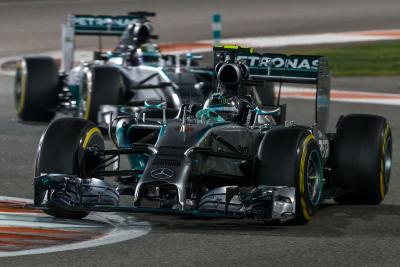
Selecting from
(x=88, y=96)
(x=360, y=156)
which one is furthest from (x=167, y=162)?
(x=88, y=96)

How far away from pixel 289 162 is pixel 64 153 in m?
1.72

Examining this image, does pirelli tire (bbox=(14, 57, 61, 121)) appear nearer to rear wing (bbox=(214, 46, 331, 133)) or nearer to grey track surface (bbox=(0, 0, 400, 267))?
grey track surface (bbox=(0, 0, 400, 267))

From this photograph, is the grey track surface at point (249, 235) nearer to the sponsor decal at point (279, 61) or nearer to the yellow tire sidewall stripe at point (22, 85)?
the yellow tire sidewall stripe at point (22, 85)

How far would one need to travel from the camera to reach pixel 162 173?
10.3m

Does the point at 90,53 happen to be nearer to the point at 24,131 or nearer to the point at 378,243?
the point at 24,131

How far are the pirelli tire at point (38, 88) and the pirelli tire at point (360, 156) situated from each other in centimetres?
716

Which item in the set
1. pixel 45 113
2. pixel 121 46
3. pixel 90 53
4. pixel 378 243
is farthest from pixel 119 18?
pixel 378 243

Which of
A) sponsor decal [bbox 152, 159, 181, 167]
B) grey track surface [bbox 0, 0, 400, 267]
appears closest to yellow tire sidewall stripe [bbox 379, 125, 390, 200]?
grey track surface [bbox 0, 0, 400, 267]

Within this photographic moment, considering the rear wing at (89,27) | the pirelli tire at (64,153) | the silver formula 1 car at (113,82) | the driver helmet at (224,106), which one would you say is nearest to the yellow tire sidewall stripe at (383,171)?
the driver helmet at (224,106)

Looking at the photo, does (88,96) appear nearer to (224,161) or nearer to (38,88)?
(38,88)

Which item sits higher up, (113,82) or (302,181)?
(113,82)

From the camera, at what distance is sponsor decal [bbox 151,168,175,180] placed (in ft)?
33.6

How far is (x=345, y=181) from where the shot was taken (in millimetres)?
11750

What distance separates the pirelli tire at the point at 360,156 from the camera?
38.3ft
